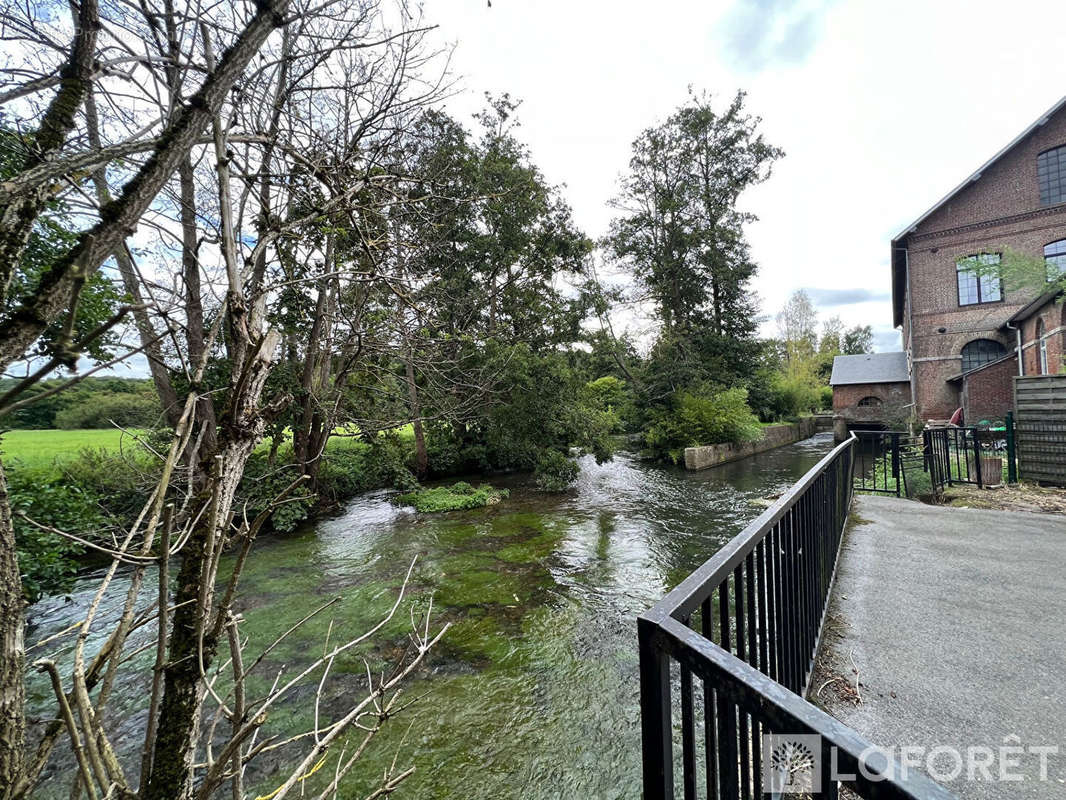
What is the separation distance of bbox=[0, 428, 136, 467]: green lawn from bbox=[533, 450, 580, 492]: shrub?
7.79 m

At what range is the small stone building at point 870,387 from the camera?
68.6 ft

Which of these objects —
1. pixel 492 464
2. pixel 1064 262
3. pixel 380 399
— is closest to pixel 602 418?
pixel 492 464

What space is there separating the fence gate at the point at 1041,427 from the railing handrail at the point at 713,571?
769cm

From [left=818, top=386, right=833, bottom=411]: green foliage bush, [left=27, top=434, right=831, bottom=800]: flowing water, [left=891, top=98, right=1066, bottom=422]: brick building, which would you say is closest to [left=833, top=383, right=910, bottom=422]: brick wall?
[left=891, top=98, right=1066, bottom=422]: brick building

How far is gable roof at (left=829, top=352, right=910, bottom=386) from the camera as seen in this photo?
21391 millimetres

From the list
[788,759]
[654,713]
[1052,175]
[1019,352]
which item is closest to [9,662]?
[654,713]

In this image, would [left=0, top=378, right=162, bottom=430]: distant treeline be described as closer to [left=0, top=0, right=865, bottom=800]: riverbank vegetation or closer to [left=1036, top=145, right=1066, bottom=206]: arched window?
[left=0, top=0, right=865, bottom=800]: riverbank vegetation

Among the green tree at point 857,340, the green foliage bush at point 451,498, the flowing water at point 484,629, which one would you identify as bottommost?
the flowing water at point 484,629

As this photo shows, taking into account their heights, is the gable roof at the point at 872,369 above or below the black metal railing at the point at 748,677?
above

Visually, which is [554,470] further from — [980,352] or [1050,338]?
[980,352]

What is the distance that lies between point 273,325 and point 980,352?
23969 mm

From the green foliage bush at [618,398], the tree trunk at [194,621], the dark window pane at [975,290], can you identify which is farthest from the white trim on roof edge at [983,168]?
the tree trunk at [194,621]

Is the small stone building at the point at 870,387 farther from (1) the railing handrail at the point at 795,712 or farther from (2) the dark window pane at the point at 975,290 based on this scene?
(1) the railing handrail at the point at 795,712

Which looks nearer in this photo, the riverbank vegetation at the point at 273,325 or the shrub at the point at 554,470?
the riverbank vegetation at the point at 273,325
